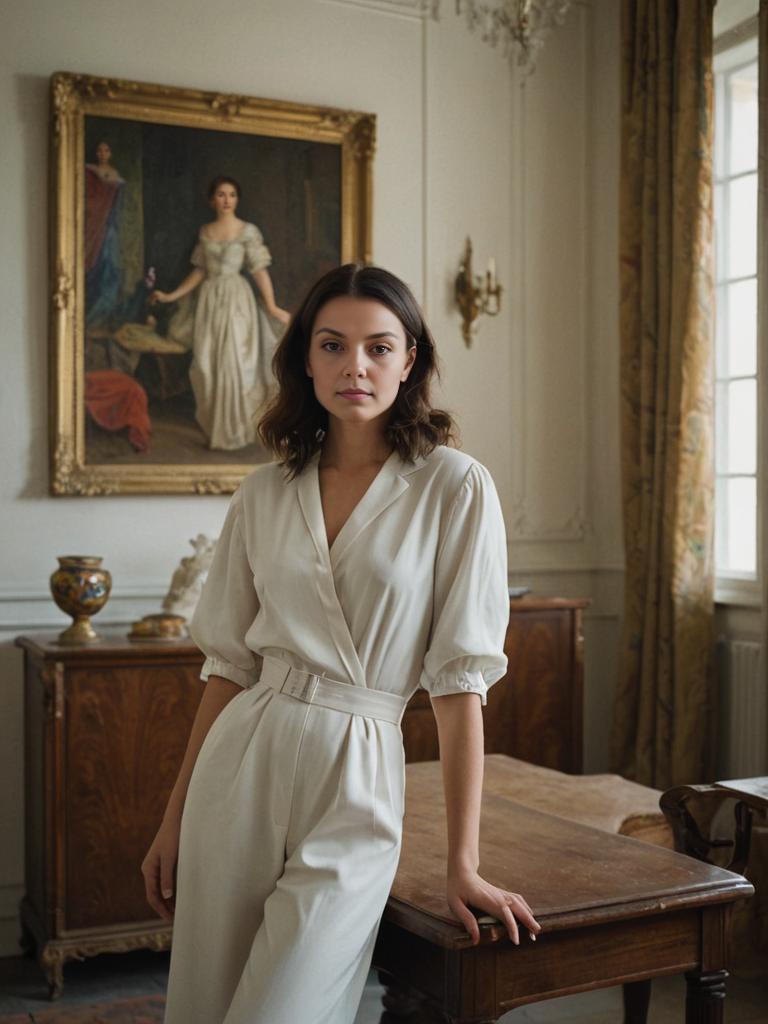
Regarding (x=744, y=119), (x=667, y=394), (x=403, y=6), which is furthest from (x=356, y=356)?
(x=403, y=6)

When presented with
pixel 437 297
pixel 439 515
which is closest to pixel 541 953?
pixel 439 515

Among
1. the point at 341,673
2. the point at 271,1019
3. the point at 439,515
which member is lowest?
the point at 271,1019

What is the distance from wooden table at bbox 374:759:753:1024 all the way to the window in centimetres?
311

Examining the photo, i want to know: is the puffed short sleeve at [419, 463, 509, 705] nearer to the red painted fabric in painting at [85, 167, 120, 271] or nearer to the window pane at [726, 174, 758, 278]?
the red painted fabric in painting at [85, 167, 120, 271]

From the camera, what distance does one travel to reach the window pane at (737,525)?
17.1ft

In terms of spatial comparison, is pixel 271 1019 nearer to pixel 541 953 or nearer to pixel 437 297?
pixel 541 953

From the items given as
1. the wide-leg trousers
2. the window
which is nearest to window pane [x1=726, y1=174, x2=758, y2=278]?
the window

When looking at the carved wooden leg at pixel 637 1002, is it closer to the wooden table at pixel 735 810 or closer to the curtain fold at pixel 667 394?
the wooden table at pixel 735 810

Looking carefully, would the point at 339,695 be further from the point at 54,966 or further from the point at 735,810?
the point at 54,966

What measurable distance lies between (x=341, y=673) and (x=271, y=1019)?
0.55 metres

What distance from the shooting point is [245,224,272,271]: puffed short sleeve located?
5191mm

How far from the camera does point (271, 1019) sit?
74.1 inches

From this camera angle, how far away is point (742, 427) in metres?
5.29

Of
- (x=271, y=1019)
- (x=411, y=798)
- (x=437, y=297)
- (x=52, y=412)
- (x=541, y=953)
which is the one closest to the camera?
(x=271, y=1019)
